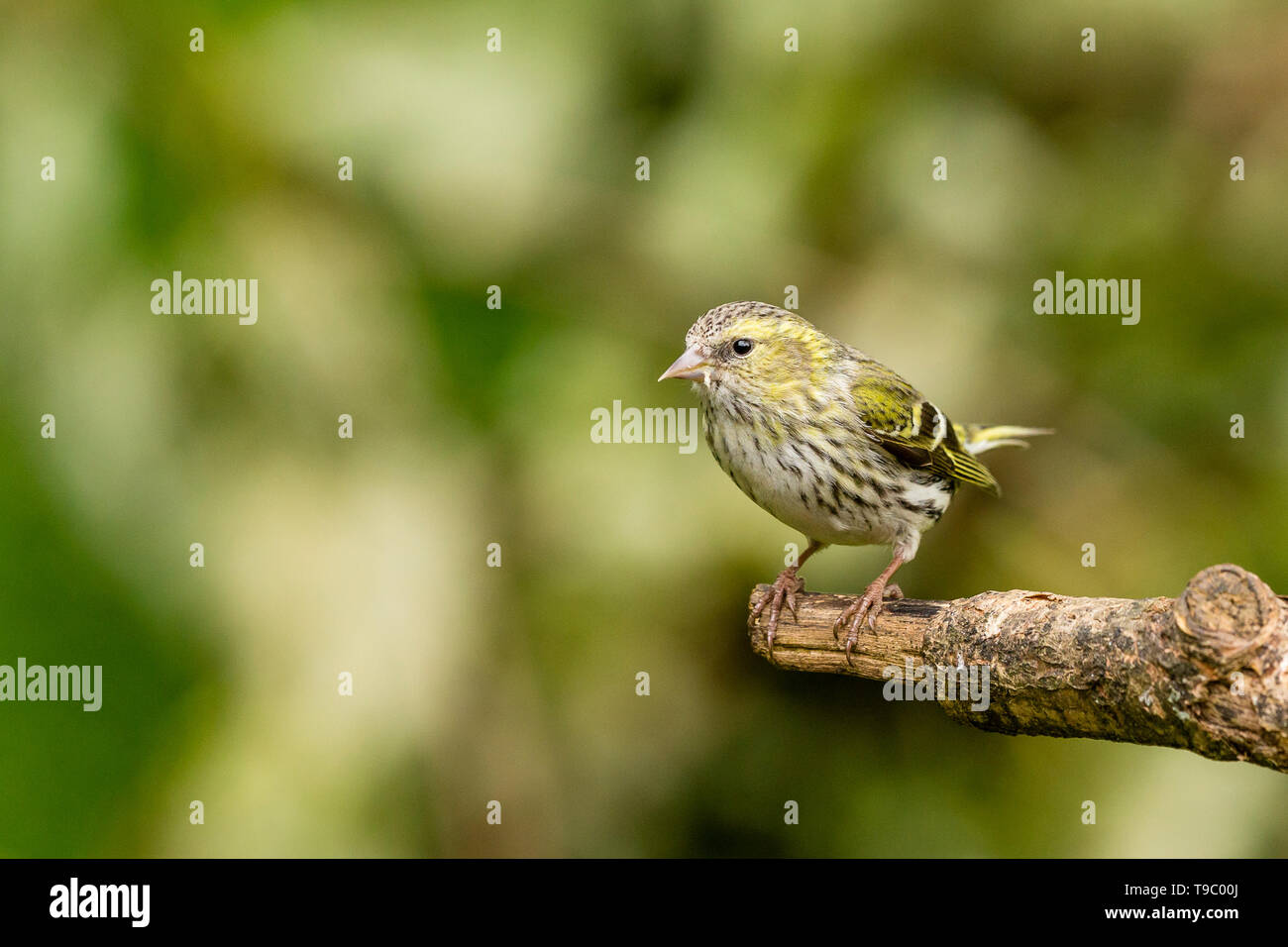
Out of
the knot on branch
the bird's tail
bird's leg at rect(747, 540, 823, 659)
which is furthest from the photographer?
the bird's tail

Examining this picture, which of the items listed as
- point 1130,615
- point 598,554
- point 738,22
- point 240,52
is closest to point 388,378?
point 598,554

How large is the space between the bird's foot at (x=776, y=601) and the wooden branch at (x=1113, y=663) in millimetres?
489

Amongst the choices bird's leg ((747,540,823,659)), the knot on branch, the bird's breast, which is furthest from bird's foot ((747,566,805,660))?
the knot on branch

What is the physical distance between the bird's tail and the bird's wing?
0.26 metres

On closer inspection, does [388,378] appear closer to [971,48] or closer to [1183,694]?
[971,48]

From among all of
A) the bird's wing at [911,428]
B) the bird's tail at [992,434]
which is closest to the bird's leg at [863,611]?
the bird's wing at [911,428]

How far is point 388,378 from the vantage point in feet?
16.8

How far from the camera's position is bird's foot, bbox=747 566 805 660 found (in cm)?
450

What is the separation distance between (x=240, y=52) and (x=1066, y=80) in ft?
11.4

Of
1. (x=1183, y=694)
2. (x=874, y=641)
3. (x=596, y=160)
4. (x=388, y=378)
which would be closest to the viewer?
(x=1183, y=694)

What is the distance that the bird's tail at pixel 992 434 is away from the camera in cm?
545

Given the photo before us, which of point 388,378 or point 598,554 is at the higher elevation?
point 388,378

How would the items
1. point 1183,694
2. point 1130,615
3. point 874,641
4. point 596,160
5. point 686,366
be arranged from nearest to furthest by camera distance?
point 1183,694 → point 1130,615 → point 874,641 → point 686,366 → point 596,160

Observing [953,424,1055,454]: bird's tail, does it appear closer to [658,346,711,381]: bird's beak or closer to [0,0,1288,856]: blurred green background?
[0,0,1288,856]: blurred green background
